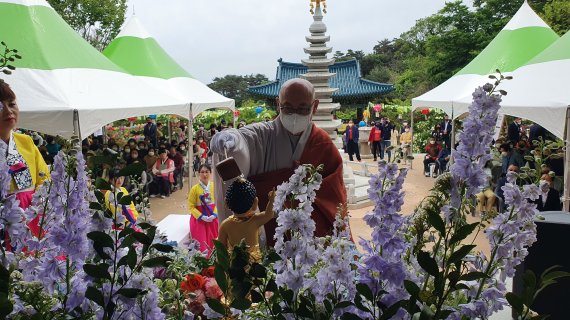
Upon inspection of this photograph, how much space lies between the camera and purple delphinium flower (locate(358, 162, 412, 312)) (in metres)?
0.67

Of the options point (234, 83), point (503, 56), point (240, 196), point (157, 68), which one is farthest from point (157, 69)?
point (234, 83)

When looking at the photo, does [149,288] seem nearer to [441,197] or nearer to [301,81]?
[441,197]

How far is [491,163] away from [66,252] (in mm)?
615

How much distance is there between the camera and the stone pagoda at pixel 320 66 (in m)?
10.0

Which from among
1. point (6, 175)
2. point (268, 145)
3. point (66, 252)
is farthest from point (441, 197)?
point (268, 145)

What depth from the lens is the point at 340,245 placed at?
72 cm

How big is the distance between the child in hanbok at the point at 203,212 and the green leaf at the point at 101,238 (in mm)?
4223

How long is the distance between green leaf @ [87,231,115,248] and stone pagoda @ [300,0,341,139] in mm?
9301

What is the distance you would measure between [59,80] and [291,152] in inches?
149

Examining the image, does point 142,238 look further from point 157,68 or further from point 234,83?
point 234,83

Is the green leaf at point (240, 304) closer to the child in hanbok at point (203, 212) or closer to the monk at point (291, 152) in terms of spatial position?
the monk at point (291, 152)

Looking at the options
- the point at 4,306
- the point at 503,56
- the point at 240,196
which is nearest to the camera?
the point at 4,306

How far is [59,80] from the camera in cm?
546

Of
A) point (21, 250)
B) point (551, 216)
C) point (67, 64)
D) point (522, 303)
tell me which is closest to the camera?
point (522, 303)
